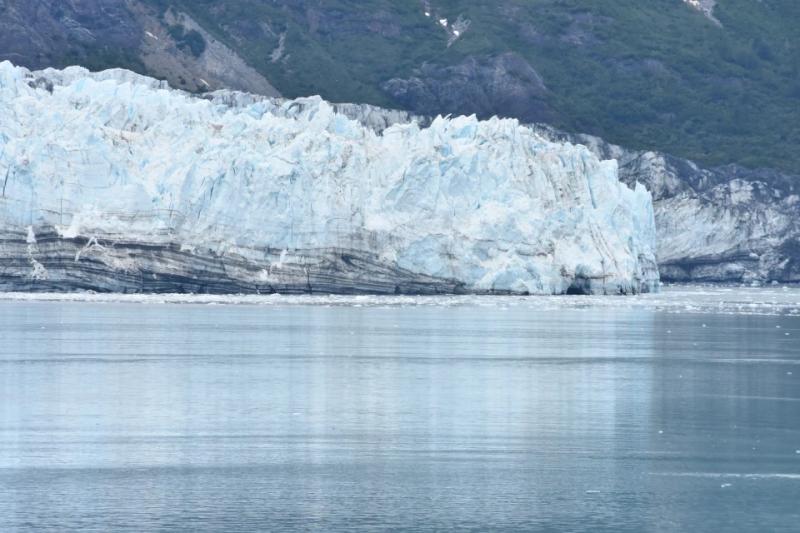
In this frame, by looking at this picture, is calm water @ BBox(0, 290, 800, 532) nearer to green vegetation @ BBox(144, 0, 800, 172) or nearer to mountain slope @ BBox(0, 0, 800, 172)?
mountain slope @ BBox(0, 0, 800, 172)

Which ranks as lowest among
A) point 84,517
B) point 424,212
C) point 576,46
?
point 84,517

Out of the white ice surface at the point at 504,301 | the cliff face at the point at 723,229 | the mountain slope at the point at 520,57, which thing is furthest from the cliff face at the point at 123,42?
the white ice surface at the point at 504,301

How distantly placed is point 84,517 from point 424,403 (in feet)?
21.0

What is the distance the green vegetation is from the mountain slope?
12cm

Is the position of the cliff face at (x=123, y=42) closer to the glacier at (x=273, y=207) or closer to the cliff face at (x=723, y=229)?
the cliff face at (x=723, y=229)

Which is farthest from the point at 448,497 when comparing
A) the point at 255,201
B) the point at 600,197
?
the point at 600,197

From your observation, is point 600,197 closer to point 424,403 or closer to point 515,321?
point 515,321

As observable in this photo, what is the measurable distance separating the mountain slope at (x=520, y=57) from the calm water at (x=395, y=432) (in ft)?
156

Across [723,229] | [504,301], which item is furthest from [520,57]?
[504,301]

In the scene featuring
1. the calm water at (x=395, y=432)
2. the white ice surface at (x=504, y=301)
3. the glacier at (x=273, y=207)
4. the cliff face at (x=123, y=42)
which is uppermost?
the cliff face at (x=123, y=42)

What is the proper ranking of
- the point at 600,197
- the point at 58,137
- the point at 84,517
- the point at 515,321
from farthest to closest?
the point at 600,197 → the point at 58,137 → the point at 515,321 → the point at 84,517

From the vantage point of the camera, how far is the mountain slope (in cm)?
7438

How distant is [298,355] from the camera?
21625 mm

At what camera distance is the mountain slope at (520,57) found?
244 ft
